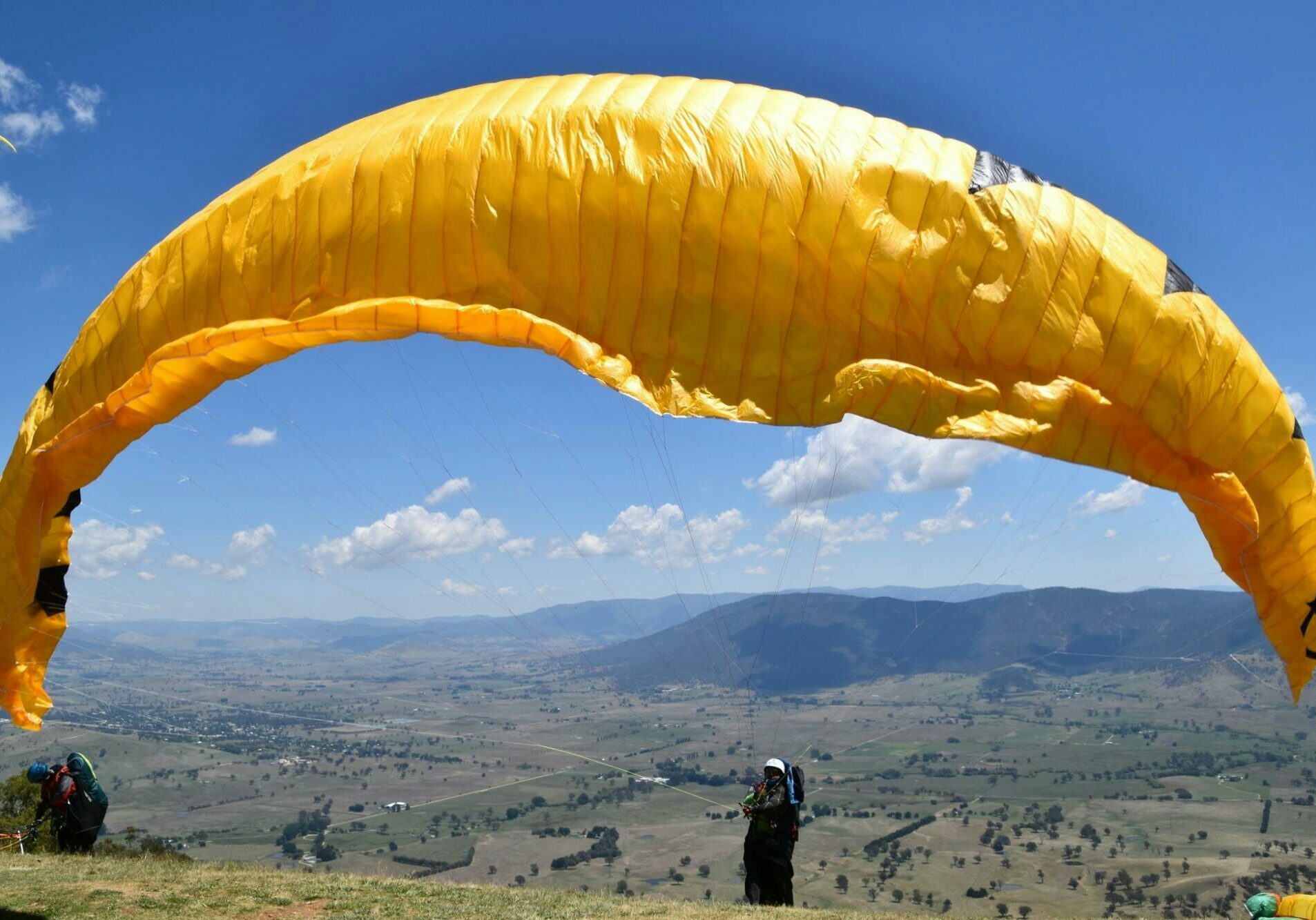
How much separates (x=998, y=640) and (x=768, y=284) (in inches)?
7670

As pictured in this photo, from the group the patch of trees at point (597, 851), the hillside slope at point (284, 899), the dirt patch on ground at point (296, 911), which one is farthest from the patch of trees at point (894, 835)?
the dirt patch on ground at point (296, 911)

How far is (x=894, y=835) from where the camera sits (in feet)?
190

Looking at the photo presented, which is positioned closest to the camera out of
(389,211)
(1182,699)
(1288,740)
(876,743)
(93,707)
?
(389,211)

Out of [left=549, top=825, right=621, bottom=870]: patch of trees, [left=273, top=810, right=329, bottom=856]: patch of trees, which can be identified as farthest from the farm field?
[left=273, top=810, right=329, bottom=856]: patch of trees

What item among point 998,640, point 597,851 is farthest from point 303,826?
point 998,640

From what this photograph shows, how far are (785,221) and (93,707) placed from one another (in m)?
132

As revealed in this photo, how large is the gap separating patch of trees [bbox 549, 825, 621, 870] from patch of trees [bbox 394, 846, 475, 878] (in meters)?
4.70

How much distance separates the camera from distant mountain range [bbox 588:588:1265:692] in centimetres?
14775

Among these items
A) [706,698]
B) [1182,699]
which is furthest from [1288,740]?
[706,698]

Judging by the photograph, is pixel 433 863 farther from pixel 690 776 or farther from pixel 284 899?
pixel 284 899

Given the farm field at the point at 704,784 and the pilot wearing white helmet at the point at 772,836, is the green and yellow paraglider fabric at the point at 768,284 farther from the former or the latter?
the farm field at the point at 704,784

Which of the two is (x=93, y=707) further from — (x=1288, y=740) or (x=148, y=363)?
(x=1288, y=740)

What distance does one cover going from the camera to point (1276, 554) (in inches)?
271

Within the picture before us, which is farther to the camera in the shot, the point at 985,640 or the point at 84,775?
the point at 985,640
